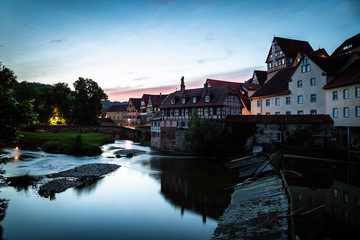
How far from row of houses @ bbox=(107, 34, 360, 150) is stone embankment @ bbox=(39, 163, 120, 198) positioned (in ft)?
43.8

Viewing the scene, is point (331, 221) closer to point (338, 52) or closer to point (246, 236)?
point (246, 236)

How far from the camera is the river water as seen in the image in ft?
37.8

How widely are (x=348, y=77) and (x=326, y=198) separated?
15606 mm

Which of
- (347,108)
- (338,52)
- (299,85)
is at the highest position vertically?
(338,52)

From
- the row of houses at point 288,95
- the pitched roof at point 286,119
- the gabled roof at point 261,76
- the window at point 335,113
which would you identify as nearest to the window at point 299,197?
the row of houses at point 288,95

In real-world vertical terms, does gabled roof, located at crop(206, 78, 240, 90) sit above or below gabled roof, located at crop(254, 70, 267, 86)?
below

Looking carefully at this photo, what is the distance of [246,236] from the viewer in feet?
32.3

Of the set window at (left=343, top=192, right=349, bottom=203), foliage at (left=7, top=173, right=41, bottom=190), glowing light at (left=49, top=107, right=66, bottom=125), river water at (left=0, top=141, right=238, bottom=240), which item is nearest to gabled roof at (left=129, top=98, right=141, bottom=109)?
glowing light at (left=49, top=107, right=66, bottom=125)

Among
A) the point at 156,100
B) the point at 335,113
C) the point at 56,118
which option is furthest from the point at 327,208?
the point at 56,118

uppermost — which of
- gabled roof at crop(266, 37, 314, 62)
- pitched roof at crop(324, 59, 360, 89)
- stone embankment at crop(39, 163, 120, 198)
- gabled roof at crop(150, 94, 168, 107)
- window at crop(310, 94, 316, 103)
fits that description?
gabled roof at crop(266, 37, 314, 62)

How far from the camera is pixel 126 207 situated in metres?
14.8

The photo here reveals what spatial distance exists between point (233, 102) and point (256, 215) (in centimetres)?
2384

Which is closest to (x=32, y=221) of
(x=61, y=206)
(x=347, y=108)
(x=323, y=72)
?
(x=61, y=206)

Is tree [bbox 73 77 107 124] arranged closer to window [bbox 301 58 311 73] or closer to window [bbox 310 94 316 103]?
window [bbox 301 58 311 73]
